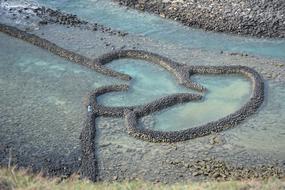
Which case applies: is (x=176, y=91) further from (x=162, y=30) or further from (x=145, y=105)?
(x=162, y=30)

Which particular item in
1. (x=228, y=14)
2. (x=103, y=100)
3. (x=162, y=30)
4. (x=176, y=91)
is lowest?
(x=103, y=100)

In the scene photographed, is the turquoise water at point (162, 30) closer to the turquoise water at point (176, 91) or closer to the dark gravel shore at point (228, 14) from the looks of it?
the dark gravel shore at point (228, 14)

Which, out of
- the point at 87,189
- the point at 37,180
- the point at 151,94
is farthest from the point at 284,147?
the point at 37,180

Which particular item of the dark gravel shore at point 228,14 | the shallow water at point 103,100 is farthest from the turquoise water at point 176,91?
the dark gravel shore at point 228,14

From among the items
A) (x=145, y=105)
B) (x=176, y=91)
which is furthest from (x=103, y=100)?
(x=176, y=91)

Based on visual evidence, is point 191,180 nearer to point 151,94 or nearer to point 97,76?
point 151,94

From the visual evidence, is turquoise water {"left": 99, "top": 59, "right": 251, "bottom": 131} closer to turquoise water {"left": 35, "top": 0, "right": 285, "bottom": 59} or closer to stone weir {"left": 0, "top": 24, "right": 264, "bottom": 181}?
stone weir {"left": 0, "top": 24, "right": 264, "bottom": 181}

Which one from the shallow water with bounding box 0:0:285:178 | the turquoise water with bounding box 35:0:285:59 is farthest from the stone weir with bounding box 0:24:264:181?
the turquoise water with bounding box 35:0:285:59
